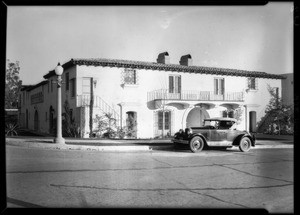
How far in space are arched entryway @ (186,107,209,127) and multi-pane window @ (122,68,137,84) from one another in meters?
0.94

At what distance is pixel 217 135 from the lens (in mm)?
6066

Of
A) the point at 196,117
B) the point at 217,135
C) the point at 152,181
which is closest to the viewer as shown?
the point at 196,117

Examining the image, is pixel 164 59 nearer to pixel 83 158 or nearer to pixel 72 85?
pixel 72 85

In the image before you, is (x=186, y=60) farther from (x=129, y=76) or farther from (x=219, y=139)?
(x=219, y=139)

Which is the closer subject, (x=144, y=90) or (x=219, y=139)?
(x=144, y=90)

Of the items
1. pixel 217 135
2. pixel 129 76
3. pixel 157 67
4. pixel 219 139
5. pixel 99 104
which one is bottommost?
pixel 219 139

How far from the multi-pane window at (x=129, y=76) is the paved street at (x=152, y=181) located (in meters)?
1.56

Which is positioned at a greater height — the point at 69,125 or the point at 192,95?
the point at 192,95

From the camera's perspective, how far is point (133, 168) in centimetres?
580

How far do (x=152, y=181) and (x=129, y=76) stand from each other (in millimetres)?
1790

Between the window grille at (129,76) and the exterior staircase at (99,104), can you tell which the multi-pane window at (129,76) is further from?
the exterior staircase at (99,104)

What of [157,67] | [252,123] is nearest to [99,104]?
[157,67]

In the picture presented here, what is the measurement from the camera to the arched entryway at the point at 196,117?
4207 millimetres

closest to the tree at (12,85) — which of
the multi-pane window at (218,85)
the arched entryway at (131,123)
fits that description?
the arched entryway at (131,123)
